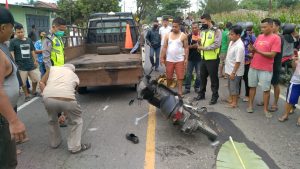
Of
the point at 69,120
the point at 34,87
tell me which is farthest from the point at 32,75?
the point at 69,120

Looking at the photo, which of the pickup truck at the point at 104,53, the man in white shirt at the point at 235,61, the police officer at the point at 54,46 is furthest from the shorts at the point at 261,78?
the police officer at the point at 54,46

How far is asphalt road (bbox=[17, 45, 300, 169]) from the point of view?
161 inches

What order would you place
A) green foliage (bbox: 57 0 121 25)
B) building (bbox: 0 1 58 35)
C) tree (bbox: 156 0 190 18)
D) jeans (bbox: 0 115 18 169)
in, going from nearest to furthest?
jeans (bbox: 0 115 18 169) < building (bbox: 0 1 58 35) < green foliage (bbox: 57 0 121 25) < tree (bbox: 156 0 190 18)

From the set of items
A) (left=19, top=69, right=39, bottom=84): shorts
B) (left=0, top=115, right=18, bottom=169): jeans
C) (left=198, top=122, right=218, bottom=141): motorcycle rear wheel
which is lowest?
(left=198, top=122, right=218, bottom=141): motorcycle rear wheel

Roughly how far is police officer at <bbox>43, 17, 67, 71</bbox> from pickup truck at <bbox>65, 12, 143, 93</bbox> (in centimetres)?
101

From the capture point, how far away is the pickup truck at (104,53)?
6738 millimetres

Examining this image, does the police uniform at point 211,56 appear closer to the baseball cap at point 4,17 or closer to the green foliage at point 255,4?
the baseball cap at point 4,17

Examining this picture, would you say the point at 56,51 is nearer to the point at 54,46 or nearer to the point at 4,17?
the point at 54,46

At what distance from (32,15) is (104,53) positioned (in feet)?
55.2

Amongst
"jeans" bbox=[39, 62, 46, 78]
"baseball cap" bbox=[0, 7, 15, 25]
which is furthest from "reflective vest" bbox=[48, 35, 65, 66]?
"baseball cap" bbox=[0, 7, 15, 25]

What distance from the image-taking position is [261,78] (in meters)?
5.82

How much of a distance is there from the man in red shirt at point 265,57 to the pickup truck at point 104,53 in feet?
7.56

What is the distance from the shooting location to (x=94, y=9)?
21.7m

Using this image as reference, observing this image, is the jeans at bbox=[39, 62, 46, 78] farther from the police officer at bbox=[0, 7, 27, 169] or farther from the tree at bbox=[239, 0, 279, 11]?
the tree at bbox=[239, 0, 279, 11]
